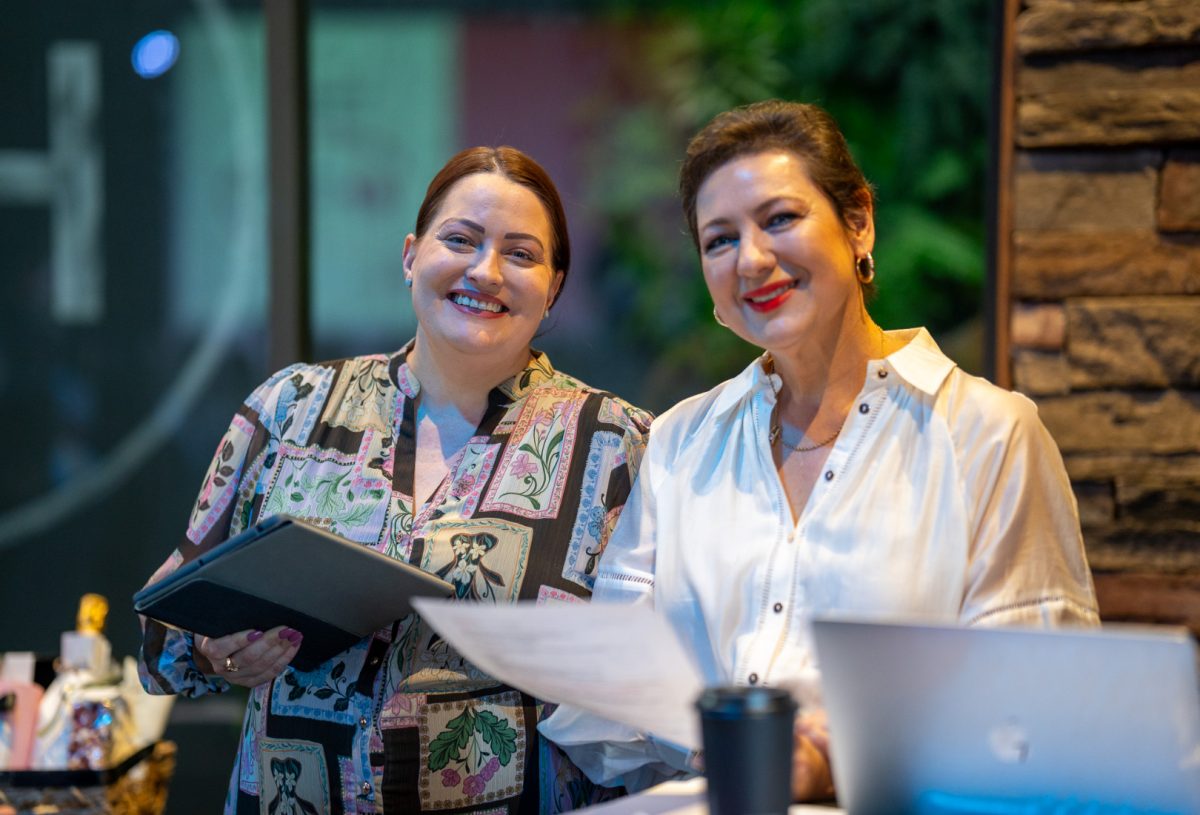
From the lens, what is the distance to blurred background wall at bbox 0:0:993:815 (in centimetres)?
330

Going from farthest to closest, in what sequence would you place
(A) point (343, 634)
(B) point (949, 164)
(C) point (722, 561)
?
(B) point (949, 164) → (A) point (343, 634) → (C) point (722, 561)

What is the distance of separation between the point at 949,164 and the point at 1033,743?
8.06 feet

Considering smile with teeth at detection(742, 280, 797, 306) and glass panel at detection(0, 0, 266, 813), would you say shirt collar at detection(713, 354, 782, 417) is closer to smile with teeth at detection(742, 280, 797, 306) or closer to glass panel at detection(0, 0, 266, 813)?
smile with teeth at detection(742, 280, 797, 306)

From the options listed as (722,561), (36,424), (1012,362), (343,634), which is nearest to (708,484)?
(722,561)

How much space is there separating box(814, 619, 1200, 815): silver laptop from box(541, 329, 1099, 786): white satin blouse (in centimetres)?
46

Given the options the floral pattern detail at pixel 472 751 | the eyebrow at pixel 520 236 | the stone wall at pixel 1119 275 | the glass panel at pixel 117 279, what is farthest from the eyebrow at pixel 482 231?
the glass panel at pixel 117 279

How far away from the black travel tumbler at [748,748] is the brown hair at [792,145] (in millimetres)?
874

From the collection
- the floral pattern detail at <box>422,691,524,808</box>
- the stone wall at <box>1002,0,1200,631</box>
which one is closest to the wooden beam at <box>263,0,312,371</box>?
the floral pattern detail at <box>422,691,524,808</box>

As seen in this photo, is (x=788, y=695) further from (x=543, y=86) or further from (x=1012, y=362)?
(x=543, y=86)

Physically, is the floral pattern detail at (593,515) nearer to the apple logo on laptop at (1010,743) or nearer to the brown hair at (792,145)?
the brown hair at (792,145)

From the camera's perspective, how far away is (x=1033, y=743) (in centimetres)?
97

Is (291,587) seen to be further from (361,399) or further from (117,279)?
(117,279)

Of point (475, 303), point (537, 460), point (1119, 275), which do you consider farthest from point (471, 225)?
point (1119, 275)

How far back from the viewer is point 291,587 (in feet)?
5.34
